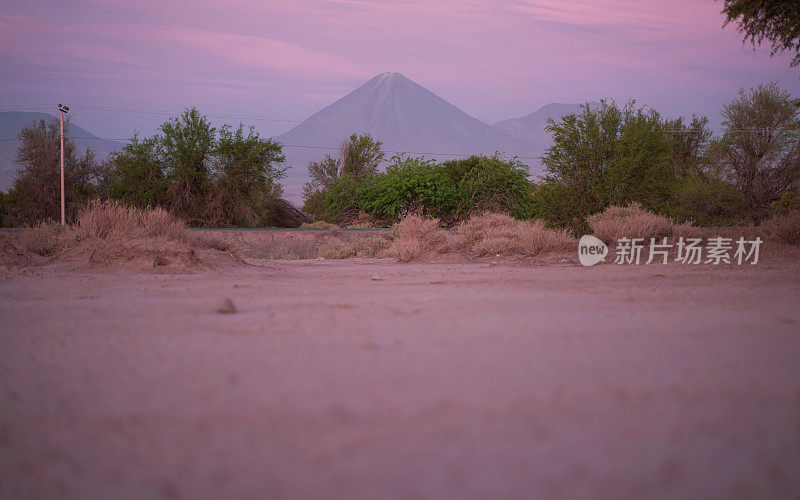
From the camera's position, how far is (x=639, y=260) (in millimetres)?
10008

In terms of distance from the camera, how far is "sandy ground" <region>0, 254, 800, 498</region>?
5.37ft

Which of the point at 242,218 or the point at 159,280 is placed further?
the point at 242,218

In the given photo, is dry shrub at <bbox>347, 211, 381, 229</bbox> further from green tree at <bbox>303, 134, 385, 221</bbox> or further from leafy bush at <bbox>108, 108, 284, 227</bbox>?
leafy bush at <bbox>108, 108, 284, 227</bbox>

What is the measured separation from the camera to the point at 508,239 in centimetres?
1270

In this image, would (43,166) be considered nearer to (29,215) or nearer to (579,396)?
(29,215)

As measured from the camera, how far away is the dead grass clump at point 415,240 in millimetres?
13125

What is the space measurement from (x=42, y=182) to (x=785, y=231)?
4342cm

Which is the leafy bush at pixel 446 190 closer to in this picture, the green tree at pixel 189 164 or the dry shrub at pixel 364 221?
the dry shrub at pixel 364 221

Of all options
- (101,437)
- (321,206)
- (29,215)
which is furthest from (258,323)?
(321,206)

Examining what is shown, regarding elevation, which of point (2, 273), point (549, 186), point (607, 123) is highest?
point (607, 123)

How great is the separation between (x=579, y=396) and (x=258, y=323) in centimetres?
223

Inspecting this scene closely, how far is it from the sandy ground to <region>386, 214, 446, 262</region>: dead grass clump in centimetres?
906

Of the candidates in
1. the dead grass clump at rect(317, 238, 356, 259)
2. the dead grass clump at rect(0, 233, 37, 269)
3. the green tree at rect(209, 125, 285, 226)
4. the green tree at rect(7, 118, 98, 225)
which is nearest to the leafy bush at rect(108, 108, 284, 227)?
the green tree at rect(209, 125, 285, 226)

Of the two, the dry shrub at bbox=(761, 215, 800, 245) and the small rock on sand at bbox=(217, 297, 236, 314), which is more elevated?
the dry shrub at bbox=(761, 215, 800, 245)
